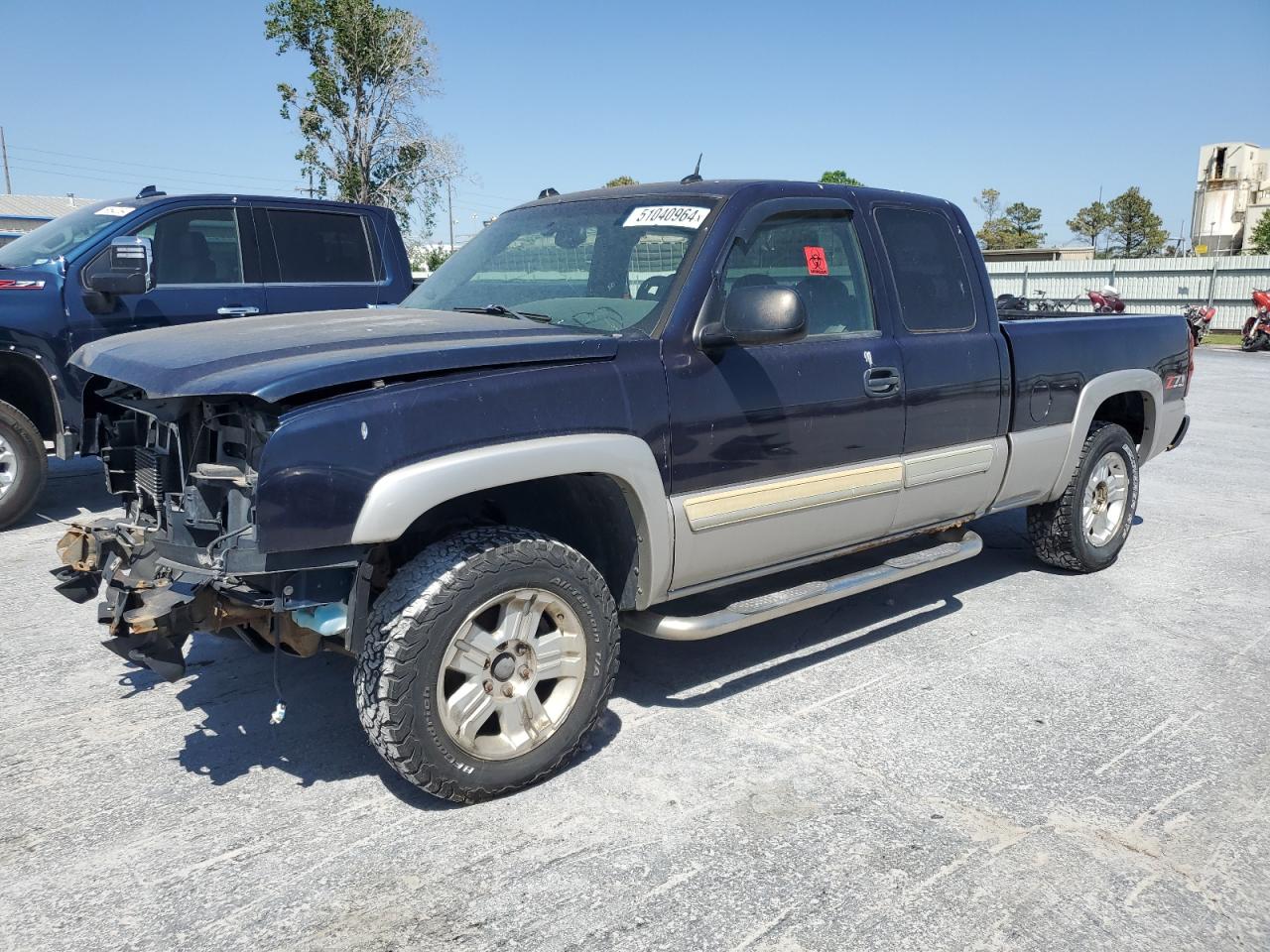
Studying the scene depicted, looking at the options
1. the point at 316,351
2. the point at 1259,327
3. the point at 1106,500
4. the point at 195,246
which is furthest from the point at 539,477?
the point at 1259,327

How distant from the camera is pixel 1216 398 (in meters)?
14.0

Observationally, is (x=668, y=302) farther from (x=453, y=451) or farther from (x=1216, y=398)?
(x=1216, y=398)

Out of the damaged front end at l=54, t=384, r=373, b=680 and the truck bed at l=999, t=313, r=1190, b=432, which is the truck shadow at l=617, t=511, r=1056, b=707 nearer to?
the truck bed at l=999, t=313, r=1190, b=432

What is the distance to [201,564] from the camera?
2994mm

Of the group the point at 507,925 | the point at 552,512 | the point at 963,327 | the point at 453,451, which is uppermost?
the point at 963,327

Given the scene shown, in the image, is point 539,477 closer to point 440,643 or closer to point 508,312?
point 440,643

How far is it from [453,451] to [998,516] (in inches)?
210

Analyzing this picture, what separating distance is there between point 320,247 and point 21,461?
258 centimetres

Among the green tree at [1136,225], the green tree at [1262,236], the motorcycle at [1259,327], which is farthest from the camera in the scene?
the green tree at [1136,225]

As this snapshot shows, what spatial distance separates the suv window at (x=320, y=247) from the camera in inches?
299

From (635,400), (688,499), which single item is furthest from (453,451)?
(688,499)

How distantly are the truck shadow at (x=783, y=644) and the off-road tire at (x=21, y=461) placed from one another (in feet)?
13.6

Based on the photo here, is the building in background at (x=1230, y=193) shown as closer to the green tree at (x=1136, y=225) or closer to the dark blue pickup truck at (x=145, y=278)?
the green tree at (x=1136, y=225)

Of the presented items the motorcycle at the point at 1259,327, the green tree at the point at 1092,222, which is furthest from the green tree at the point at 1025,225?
the motorcycle at the point at 1259,327
